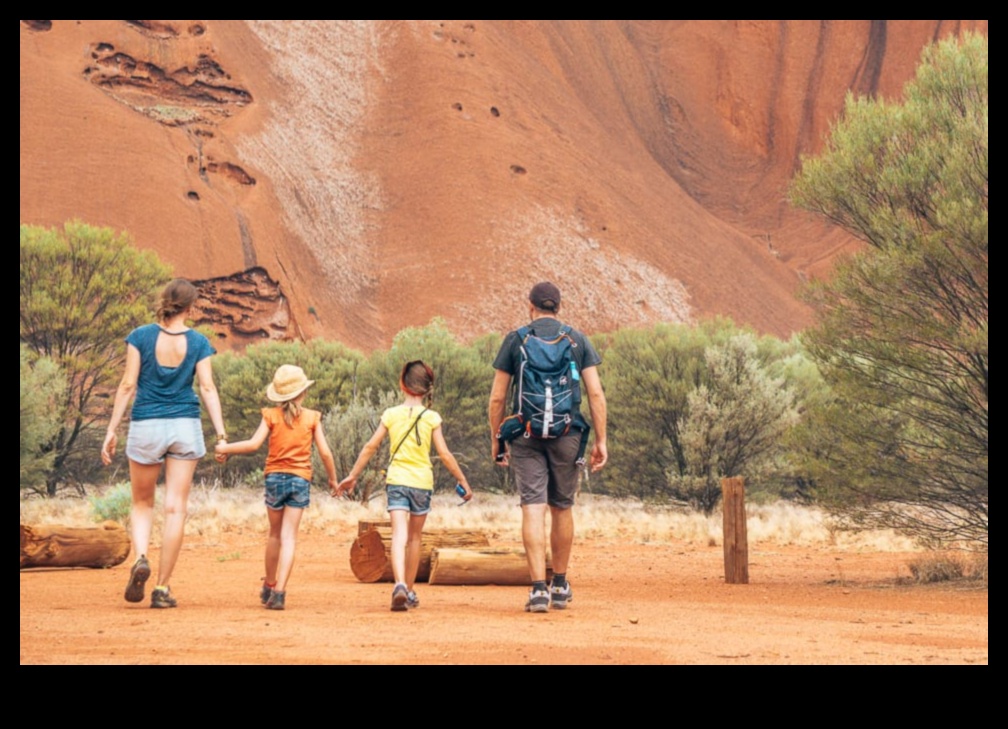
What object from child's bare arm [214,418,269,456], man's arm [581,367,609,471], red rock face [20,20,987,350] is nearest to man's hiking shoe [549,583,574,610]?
man's arm [581,367,609,471]

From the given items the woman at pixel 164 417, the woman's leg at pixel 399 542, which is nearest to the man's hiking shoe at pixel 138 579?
the woman at pixel 164 417

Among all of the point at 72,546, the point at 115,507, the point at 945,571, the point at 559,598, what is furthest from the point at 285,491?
the point at 115,507

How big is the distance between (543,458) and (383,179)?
177 ft

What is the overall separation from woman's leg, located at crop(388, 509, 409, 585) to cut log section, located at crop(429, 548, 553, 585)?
2035 mm

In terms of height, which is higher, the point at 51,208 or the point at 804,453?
the point at 51,208

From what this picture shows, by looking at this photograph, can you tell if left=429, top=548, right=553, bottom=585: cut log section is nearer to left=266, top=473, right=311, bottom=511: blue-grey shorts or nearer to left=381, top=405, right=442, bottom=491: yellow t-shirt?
left=381, top=405, right=442, bottom=491: yellow t-shirt

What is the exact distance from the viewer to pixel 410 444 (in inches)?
328

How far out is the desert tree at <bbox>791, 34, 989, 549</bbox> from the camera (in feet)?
37.4

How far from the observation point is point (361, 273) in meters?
57.0

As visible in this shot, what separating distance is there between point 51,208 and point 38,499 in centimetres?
2187

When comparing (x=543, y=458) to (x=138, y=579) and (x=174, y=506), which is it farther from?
(x=138, y=579)
